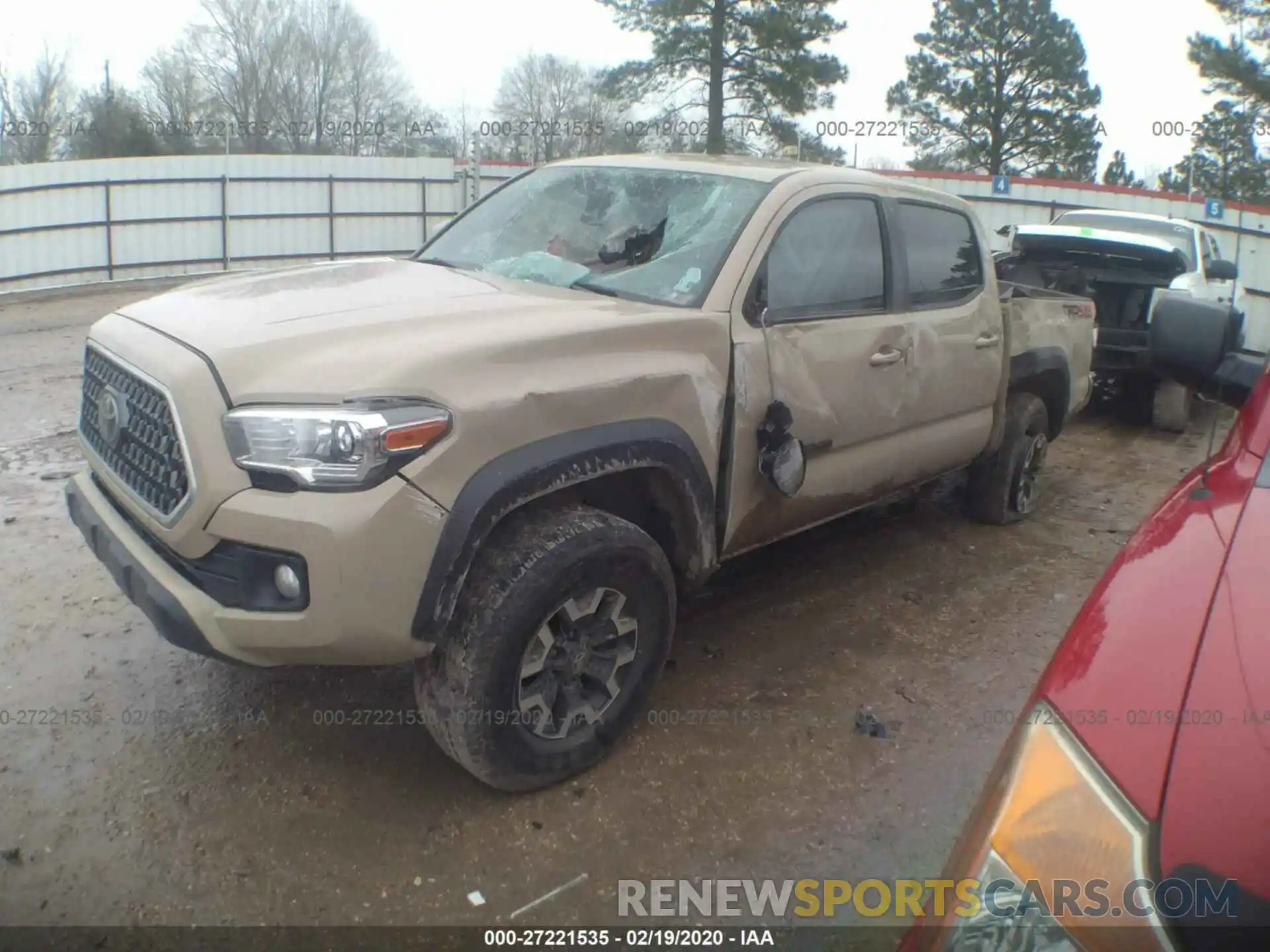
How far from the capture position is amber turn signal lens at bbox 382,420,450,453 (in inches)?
107

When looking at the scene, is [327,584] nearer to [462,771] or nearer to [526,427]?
[526,427]

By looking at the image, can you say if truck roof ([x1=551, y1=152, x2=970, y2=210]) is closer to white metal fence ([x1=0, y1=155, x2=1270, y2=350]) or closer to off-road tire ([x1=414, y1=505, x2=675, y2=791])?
off-road tire ([x1=414, y1=505, x2=675, y2=791])

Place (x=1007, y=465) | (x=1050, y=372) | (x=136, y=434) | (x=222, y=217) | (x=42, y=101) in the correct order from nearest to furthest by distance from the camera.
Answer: (x=136, y=434) → (x=1007, y=465) → (x=1050, y=372) → (x=222, y=217) → (x=42, y=101)

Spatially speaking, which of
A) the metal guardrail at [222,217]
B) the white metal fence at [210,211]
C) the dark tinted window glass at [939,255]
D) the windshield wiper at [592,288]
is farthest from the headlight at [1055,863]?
the white metal fence at [210,211]

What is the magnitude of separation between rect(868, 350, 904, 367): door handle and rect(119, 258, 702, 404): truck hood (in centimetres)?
102

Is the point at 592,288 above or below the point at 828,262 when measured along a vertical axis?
below

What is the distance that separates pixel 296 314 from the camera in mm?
3221

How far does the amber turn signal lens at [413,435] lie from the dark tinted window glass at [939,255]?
8.29 ft

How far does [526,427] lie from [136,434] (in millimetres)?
1135

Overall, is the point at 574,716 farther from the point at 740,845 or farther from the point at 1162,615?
the point at 1162,615

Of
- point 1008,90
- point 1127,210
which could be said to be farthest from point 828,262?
point 1008,90

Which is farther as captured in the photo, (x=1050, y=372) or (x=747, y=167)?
(x=1050, y=372)

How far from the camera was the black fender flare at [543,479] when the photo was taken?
9.27 feet

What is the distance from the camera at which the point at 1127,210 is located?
65.3ft
